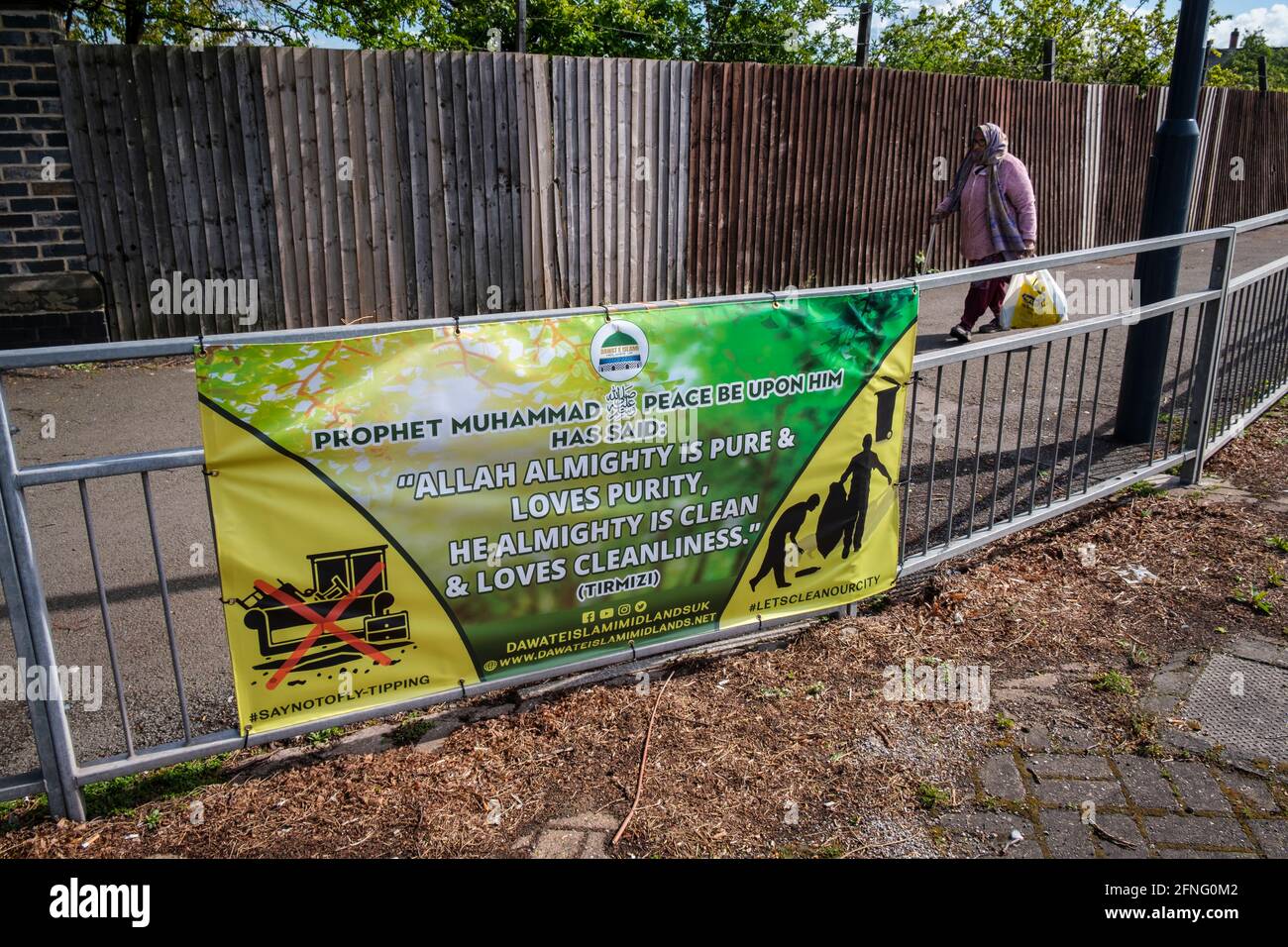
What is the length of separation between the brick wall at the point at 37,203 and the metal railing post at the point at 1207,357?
27.0 feet

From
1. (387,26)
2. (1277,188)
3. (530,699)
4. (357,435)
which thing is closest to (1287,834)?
(530,699)

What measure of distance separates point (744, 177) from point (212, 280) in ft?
19.4

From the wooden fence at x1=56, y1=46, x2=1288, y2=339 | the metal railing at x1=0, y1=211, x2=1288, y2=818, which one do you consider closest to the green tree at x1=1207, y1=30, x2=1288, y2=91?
the wooden fence at x1=56, y1=46, x2=1288, y2=339

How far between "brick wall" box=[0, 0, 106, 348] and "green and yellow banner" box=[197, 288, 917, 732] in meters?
6.21

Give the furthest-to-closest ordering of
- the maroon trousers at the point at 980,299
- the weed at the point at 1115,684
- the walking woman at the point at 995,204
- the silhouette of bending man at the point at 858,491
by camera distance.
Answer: the maroon trousers at the point at 980,299
the walking woman at the point at 995,204
the silhouette of bending man at the point at 858,491
the weed at the point at 1115,684

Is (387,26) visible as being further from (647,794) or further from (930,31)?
(930,31)


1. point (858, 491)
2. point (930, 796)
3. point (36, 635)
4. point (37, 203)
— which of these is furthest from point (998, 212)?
point (37, 203)

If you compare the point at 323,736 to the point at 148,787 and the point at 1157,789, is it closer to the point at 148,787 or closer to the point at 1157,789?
the point at 148,787

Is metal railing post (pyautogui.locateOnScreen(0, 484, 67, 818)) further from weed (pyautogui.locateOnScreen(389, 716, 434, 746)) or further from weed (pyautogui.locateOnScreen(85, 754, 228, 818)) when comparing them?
weed (pyautogui.locateOnScreen(389, 716, 434, 746))

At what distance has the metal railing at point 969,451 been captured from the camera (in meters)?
2.90

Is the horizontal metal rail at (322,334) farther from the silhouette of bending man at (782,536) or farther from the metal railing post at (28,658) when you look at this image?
the silhouette of bending man at (782,536)

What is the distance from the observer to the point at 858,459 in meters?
4.11

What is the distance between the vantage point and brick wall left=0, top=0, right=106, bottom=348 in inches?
297

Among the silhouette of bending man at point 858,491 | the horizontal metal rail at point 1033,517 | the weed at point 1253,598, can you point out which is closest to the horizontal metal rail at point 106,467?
the silhouette of bending man at point 858,491
